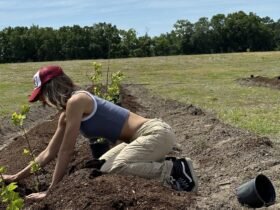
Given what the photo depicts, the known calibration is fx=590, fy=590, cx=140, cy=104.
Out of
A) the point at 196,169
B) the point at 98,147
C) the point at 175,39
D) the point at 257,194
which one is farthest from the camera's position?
the point at 175,39

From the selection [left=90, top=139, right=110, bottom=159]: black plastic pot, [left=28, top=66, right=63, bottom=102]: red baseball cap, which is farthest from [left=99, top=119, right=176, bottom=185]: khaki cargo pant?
[left=90, top=139, right=110, bottom=159]: black plastic pot

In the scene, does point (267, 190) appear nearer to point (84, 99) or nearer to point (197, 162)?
point (84, 99)

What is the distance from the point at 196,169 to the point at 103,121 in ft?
7.54

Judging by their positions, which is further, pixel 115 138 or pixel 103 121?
pixel 115 138

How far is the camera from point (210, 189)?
6234 millimetres

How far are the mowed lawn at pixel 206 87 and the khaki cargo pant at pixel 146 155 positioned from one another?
355 cm

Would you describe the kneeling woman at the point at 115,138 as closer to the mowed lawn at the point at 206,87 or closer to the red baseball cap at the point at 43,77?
the red baseball cap at the point at 43,77

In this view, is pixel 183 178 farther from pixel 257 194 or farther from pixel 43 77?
pixel 43 77

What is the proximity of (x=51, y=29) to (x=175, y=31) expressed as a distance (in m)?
19.1

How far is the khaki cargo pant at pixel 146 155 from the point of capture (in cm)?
564

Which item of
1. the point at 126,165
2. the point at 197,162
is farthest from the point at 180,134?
the point at 126,165

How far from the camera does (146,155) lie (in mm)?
5664

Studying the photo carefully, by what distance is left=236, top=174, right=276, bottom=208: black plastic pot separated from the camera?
4.95 metres

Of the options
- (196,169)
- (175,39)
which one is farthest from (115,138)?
(175,39)
